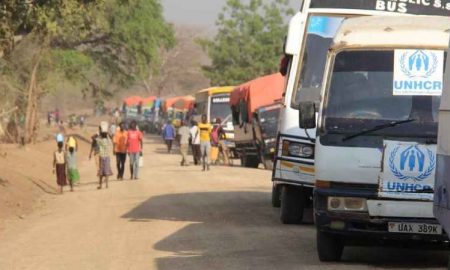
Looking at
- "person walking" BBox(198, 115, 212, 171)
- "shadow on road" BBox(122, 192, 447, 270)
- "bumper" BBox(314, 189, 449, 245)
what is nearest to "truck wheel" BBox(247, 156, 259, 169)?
"person walking" BBox(198, 115, 212, 171)

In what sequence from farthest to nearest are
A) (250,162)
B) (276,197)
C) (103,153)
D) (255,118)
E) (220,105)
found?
1. (220,105)
2. (250,162)
3. (255,118)
4. (103,153)
5. (276,197)

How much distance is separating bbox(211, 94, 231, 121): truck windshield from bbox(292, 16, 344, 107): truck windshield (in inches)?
1143

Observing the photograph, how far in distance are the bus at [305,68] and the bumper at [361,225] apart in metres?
3.24

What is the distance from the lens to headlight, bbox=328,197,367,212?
10047 mm

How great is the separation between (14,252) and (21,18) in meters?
7.19

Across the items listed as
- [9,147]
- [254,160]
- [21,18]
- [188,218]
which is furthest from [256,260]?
[9,147]

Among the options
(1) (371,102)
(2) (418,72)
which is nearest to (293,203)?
(1) (371,102)

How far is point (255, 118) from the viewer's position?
31344mm

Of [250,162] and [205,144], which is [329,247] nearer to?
[205,144]

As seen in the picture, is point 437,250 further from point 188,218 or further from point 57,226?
point 57,226

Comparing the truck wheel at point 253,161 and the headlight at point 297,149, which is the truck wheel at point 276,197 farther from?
the truck wheel at point 253,161

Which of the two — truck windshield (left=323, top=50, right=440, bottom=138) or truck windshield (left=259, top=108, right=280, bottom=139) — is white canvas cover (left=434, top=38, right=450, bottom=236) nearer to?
truck windshield (left=323, top=50, right=440, bottom=138)

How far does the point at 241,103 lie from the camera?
3428 centimetres

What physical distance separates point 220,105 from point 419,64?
33090mm
